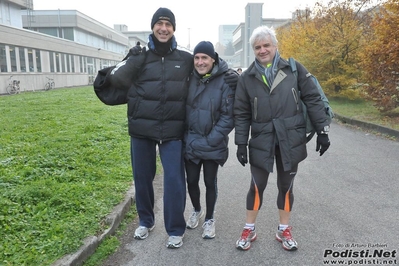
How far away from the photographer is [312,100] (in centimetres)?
321

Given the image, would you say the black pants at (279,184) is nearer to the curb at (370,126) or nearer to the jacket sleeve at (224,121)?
the jacket sleeve at (224,121)

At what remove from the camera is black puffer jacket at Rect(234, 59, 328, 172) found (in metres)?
3.18

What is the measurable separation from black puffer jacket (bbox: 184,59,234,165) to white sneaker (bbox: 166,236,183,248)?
0.86 meters

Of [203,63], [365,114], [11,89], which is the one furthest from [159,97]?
[11,89]

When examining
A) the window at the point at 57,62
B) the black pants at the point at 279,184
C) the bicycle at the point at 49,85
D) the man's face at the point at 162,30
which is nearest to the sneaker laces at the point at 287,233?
the black pants at the point at 279,184

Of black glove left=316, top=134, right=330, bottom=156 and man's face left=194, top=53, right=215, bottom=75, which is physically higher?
man's face left=194, top=53, right=215, bottom=75

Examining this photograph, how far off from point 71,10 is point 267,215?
1821 inches

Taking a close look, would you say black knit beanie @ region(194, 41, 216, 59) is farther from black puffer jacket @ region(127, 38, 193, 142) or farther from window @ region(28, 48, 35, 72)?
window @ region(28, 48, 35, 72)

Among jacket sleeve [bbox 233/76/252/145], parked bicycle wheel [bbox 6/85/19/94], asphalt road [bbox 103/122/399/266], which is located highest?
jacket sleeve [bbox 233/76/252/145]

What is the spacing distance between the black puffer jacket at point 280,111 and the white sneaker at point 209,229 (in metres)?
0.94

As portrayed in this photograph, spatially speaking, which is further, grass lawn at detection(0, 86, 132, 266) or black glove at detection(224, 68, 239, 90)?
black glove at detection(224, 68, 239, 90)

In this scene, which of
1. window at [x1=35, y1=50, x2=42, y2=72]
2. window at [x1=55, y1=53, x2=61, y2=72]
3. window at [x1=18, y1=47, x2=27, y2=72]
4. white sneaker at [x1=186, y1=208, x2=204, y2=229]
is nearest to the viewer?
white sneaker at [x1=186, y1=208, x2=204, y2=229]

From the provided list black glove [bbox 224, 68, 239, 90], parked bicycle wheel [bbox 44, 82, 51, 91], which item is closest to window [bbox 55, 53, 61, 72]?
parked bicycle wheel [bbox 44, 82, 51, 91]

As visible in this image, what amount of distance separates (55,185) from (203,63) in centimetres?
269
